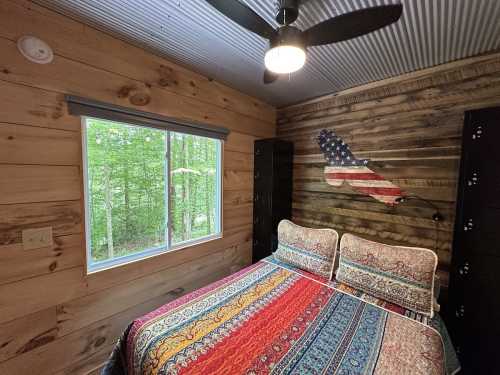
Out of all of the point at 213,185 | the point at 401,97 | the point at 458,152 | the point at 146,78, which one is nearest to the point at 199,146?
the point at 213,185

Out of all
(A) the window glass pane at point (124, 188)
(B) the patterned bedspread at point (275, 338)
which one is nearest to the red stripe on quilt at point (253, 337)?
(B) the patterned bedspread at point (275, 338)

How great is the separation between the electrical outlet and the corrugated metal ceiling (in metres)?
1.34

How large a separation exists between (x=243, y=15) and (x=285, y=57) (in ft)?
0.94

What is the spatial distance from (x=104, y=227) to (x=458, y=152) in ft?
9.50

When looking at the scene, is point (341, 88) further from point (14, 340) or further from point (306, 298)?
point (14, 340)

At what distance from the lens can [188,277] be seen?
→ 210cm

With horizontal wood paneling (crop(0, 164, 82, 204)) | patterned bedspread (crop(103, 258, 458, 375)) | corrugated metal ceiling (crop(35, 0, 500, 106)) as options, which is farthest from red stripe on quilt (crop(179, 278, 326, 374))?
corrugated metal ceiling (crop(35, 0, 500, 106))

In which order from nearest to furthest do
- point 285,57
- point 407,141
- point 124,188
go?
point 285,57
point 124,188
point 407,141

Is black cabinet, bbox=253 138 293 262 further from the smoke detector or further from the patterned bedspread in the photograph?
the smoke detector

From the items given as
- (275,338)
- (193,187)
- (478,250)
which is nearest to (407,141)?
(478,250)

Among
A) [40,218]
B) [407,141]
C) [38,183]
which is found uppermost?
[407,141]

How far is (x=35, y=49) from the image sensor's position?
125 cm

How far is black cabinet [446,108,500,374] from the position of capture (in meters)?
1.37

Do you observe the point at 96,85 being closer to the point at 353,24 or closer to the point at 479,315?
the point at 353,24
